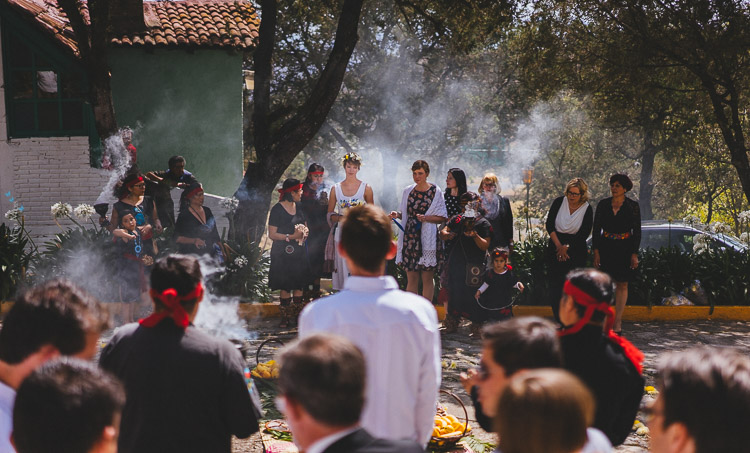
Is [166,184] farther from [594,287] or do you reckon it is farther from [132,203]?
[594,287]

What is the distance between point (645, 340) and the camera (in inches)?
369

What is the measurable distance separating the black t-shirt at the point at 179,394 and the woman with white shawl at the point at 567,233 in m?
6.17

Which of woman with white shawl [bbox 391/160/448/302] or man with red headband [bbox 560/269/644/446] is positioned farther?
woman with white shawl [bbox 391/160/448/302]

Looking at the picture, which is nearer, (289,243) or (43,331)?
(43,331)

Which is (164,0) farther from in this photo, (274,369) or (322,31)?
(274,369)

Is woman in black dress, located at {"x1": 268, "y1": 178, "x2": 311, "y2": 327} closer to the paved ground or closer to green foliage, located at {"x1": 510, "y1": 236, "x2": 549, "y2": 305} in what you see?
the paved ground

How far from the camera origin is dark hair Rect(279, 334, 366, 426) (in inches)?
82.3

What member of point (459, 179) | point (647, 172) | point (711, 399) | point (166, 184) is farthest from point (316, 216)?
point (647, 172)

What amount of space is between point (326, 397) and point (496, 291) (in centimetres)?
667

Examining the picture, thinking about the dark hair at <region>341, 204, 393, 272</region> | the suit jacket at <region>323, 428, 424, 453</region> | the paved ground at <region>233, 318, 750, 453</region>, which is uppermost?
the dark hair at <region>341, 204, 393, 272</region>

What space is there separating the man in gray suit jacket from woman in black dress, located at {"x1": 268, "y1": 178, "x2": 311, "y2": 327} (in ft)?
22.8

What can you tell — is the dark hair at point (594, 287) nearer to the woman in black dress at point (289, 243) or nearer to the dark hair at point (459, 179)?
the dark hair at point (459, 179)

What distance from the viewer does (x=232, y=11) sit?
720 inches

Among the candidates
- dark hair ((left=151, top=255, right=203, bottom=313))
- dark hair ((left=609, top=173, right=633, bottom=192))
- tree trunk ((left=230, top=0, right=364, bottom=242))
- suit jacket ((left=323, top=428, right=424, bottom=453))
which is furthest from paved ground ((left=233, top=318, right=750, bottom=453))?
suit jacket ((left=323, top=428, right=424, bottom=453))
